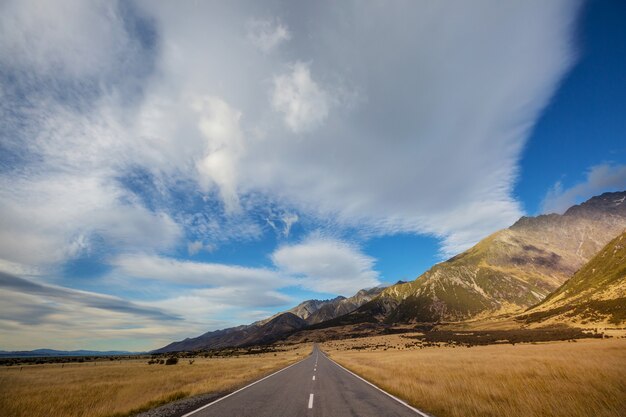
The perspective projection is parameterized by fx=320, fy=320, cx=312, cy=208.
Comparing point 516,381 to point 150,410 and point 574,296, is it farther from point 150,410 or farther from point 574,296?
point 574,296

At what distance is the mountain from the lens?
10044cm

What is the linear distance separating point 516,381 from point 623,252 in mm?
199851

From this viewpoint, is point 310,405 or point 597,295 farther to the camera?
point 597,295

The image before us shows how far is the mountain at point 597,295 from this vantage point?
100438 mm

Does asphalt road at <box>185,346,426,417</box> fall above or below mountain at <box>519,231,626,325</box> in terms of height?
below

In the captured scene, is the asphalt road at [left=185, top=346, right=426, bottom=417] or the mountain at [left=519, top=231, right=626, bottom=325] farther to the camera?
the mountain at [left=519, top=231, right=626, bottom=325]

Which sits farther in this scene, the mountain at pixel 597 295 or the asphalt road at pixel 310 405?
the mountain at pixel 597 295

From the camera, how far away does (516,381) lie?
15273 mm

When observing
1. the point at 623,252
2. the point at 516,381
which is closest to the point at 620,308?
the point at 623,252

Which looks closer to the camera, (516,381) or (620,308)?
(516,381)

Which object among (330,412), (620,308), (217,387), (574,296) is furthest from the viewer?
(574,296)

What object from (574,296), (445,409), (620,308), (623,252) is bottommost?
(445,409)

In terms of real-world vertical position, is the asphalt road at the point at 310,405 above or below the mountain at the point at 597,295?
below

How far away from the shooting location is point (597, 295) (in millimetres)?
124750
